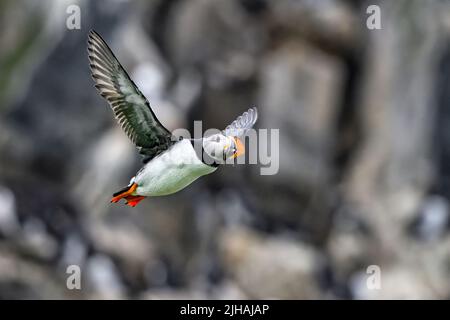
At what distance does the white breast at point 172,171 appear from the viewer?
11.7 ft

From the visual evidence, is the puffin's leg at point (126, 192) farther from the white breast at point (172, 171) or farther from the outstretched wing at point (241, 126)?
the outstretched wing at point (241, 126)

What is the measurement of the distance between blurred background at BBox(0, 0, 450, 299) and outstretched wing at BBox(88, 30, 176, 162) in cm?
565

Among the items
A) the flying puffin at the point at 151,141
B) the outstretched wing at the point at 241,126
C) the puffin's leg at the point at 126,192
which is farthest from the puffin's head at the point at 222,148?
the puffin's leg at the point at 126,192

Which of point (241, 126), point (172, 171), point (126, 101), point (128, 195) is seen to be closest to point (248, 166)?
point (241, 126)

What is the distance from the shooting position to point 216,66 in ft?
39.9

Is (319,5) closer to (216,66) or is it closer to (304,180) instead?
(216,66)

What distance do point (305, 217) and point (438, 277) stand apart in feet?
6.91

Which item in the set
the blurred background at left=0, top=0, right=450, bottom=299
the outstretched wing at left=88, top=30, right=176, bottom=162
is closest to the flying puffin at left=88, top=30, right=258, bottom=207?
the outstretched wing at left=88, top=30, right=176, bottom=162

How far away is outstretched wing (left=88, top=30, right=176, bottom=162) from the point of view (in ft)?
12.4

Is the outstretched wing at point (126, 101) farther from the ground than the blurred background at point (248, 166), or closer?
closer

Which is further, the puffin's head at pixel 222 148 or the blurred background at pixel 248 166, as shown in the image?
the blurred background at pixel 248 166

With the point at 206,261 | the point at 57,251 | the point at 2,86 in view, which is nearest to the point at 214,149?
the point at 57,251

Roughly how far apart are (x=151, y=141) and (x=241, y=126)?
477mm

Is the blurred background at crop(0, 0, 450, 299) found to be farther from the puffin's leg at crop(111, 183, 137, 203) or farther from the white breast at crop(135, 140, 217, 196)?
the white breast at crop(135, 140, 217, 196)
